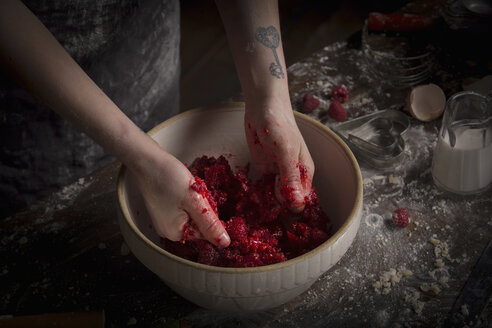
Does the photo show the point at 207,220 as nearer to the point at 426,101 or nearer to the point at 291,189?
the point at 291,189

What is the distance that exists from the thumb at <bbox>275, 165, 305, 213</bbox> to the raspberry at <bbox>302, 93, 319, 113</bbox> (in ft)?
1.53

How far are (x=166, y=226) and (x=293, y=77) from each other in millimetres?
813

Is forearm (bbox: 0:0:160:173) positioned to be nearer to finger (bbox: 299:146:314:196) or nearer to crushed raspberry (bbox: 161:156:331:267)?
crushed raspberry (bbox: 161:156:331:267)

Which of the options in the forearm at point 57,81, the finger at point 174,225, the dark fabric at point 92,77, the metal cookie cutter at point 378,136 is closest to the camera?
the forearm at point 57,81

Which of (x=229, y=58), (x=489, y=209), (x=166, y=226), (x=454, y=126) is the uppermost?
(x=166, y=226)

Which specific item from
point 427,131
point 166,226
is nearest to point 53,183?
point 166,226

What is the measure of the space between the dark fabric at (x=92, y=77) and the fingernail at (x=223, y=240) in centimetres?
60

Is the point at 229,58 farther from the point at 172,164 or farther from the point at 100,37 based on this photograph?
the point at 172,164

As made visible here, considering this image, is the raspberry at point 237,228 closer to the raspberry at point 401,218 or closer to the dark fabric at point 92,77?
the raspberry at point 401,218

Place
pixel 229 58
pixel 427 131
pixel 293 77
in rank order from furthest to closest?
pixel 229 58, pixel 293 77, pixel 427 131

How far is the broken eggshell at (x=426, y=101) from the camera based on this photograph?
4.79 feet

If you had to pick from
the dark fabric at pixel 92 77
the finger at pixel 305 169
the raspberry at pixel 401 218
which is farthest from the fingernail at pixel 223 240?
the dark fabric at pixel 92 77

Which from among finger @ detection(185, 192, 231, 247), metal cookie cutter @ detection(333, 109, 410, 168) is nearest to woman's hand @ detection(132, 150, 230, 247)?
finger @ detection(185, 192, 231, 247)

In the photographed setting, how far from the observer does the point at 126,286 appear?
3.61 ft
